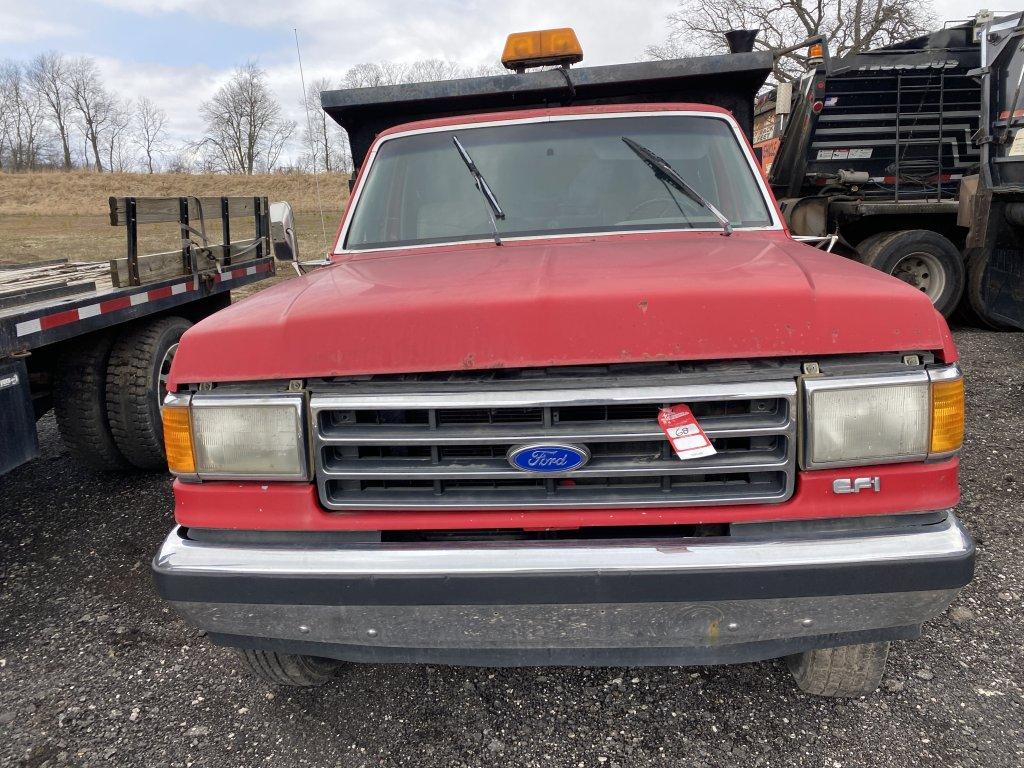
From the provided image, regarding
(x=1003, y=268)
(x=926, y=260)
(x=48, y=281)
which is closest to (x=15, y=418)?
(x=48, y=281)

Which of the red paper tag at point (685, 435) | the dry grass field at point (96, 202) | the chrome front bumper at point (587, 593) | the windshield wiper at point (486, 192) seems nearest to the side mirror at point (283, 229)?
the windshield wiper at point (486, 192)

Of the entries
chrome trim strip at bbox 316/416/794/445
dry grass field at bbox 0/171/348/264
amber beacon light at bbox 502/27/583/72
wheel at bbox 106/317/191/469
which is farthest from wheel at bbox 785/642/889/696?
dry grass field at bbox 0/171/348/264

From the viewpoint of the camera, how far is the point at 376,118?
4117 mm

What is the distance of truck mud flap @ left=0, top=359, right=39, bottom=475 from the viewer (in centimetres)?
324

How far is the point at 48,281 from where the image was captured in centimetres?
463

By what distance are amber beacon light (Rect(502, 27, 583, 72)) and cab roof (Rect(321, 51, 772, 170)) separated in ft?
0.41

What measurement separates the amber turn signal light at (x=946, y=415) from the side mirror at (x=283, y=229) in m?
2.56

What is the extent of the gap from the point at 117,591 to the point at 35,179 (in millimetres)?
41289

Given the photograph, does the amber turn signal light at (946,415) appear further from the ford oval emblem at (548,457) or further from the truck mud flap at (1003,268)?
the truck mud flap at (1003,268)

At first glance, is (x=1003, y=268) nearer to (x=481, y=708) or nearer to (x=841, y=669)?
(x=841, y=669)

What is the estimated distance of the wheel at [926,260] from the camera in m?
7.66

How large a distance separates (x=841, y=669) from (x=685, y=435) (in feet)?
3.37

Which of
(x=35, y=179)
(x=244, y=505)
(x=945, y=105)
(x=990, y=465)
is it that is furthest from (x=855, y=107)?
(x=35, y=179)

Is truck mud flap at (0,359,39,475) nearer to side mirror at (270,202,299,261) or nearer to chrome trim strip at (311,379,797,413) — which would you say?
side mirror at (270,202,299,261)
